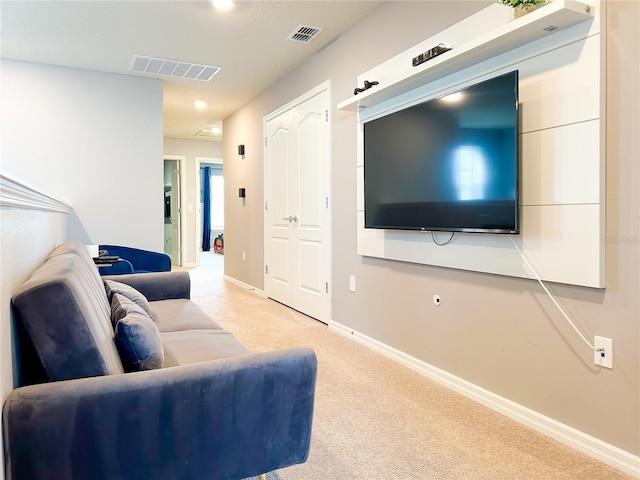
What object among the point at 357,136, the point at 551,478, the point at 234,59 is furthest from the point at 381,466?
the point at 234,59

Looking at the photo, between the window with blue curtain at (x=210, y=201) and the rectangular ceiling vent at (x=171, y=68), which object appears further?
the window with blue curtain at (x=210, y=201)

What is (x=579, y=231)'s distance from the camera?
1.76m

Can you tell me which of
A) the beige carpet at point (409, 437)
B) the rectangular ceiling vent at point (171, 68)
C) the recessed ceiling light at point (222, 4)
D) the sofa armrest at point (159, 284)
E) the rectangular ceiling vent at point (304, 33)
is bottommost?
the beige carpet at point (409, 437)

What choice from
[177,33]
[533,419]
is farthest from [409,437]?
[177,33]

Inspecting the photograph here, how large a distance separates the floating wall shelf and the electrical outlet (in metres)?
1.28

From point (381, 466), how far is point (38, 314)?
1.33m

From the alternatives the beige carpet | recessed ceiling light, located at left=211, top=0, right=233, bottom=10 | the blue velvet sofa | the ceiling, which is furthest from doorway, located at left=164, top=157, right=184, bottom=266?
the blue velvet sofa

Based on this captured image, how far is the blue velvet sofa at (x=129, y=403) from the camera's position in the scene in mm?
990

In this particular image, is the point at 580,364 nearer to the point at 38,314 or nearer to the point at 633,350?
the point at 633,350

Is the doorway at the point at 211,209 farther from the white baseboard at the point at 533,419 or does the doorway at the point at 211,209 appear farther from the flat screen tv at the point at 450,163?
the white baseboard at the point at 533,419

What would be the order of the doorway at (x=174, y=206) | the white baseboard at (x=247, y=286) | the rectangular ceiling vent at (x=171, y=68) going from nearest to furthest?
the rectangular ceiling vent at (x=171, y=68) → the white baseboard at (x=247, y=286) → the doorway at (x=174, y=206)

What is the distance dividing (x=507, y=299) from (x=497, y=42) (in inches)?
47.6

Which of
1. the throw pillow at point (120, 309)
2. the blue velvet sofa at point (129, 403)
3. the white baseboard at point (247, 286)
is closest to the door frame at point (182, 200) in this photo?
the white baseboard at point (247, 286)

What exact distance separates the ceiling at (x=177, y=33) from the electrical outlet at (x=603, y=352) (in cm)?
260
